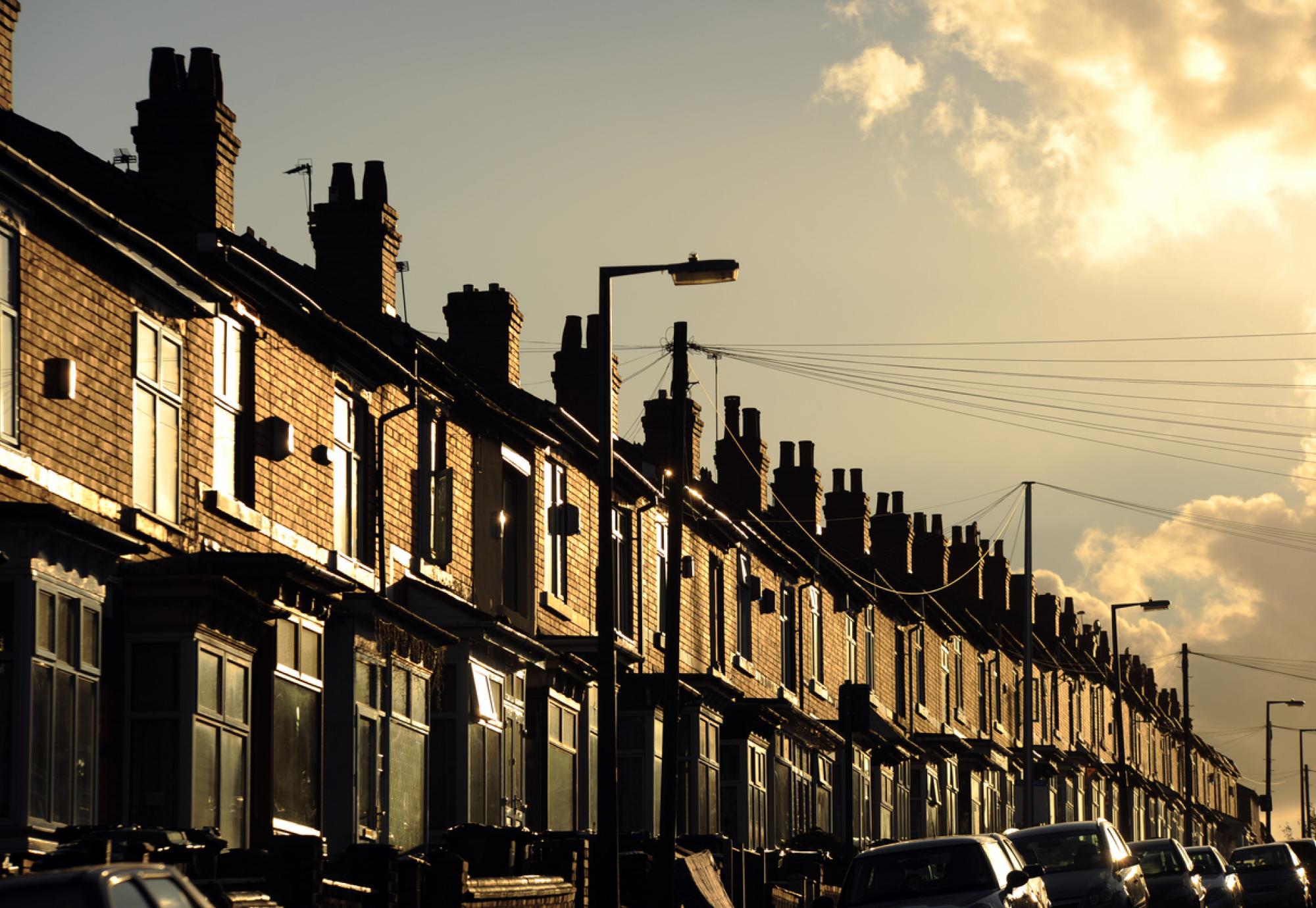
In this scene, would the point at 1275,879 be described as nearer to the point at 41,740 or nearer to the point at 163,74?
the point at 163,74

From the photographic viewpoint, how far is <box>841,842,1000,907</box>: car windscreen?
800 inches

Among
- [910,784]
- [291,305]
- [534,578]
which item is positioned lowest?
[910,784]

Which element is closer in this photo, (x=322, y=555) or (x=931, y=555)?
(x=322, y=555)

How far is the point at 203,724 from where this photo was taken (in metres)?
20.2

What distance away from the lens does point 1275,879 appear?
36.9m

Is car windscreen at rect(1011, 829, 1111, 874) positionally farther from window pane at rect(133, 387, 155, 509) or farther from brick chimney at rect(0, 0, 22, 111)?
brick chimney at rect(0, 0, 22, 111)

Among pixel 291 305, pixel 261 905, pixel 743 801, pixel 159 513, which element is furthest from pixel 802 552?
pixel 261 905

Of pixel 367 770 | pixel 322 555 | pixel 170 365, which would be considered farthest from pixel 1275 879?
pixel 170 365

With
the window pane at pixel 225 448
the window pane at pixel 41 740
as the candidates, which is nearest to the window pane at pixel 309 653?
the window pane at pixel 225 448

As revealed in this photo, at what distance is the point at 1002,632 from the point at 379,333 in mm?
42746

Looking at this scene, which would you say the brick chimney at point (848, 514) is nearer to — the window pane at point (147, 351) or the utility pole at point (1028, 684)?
the utility pole at point (1028, 684)

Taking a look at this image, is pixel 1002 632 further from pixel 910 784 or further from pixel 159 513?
pixel 159 513

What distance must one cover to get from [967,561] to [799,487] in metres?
24.1

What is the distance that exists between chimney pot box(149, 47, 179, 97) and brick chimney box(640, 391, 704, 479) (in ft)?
56.5
